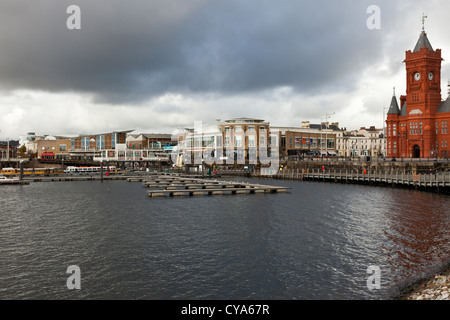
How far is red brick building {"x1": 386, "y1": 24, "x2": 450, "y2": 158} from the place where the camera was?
10491 cm

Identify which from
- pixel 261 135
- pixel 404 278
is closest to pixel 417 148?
pixel 261 135

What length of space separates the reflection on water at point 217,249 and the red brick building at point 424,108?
207ft

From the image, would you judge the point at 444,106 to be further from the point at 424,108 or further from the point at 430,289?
the point at 430,289

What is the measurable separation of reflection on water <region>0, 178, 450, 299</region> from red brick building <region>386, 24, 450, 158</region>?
63.1 meters

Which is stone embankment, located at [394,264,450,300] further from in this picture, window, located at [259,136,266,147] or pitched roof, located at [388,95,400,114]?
window, located at [259,136,266,147]

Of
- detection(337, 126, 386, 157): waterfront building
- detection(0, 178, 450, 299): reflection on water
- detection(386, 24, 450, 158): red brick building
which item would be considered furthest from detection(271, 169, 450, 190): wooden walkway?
detection(337, 126, 386, 157): waterfront building

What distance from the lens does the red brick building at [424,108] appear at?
4130 inches

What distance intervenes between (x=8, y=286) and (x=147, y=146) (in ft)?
587

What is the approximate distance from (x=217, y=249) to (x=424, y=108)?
100420 mm

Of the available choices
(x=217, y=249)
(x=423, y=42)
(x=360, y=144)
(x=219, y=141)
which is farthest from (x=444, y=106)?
(x=217, y=249)

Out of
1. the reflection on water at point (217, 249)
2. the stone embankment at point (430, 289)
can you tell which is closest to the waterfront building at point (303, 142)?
the reflection on water at point (217, 249)

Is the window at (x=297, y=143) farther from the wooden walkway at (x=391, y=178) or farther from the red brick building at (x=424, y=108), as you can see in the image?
the red brick building at (x=424, y=108)

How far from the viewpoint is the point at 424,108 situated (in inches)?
4222

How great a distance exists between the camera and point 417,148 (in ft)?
359
